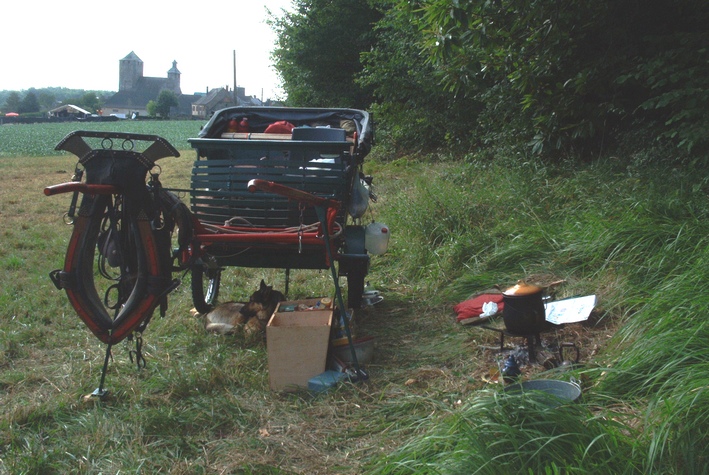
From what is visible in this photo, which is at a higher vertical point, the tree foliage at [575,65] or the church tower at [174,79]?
the church tower at [174,79]

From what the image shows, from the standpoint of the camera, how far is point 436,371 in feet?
14.9

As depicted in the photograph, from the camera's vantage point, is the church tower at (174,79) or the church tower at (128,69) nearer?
the church tower at (174,79)

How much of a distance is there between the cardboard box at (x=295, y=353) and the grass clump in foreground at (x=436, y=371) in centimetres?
15

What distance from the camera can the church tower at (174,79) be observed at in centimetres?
12769

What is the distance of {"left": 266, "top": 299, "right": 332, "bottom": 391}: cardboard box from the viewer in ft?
14.9

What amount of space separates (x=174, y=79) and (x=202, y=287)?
445 ft

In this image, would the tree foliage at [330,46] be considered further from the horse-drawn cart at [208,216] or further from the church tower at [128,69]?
the church tower at [128,69]

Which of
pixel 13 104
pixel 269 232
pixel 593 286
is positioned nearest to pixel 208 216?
pixel 269 232

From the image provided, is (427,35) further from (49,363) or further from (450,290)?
(49,363)

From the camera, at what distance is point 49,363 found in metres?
5.04

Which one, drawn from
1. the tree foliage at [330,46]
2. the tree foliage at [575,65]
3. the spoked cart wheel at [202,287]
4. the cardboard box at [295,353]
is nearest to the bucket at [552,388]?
the cardboard box at [295,353]

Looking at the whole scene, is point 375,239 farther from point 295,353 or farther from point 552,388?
point 552,388

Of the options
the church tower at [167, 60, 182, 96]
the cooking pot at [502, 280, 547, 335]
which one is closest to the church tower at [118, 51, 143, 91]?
the church tower at [167, 60, 182, 96]

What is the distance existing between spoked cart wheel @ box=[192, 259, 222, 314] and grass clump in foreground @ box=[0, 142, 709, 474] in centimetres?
24
